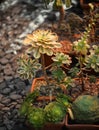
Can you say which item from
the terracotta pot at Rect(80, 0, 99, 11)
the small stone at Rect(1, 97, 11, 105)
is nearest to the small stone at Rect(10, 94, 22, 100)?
the small stone at Rect(1, 97, 11, 105)

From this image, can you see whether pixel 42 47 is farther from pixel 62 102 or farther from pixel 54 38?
pixel 62 102

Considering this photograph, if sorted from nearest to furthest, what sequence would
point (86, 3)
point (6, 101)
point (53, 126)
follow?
point (53, 126) < point (6, 101) < point (86, 3)

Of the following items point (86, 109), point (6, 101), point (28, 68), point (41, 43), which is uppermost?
point (41, 43)

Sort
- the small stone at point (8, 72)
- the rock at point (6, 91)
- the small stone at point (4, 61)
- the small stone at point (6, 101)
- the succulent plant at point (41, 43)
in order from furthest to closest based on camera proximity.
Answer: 1. the small stone at point (4, 61)
2. the small stone at point (8, 72)
3. the rock at point (6, 91)
4. the small stone at point (6, 101)
5. the succulent plant at point (41, 43)

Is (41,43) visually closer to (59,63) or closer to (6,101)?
(59,63)

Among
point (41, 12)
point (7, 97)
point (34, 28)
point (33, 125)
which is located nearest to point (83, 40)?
point (33, 125)

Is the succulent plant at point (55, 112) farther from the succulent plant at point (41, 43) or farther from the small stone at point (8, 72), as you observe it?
the small stone at point (8, 72)

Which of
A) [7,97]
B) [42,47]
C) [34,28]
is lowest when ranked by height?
[7,97]

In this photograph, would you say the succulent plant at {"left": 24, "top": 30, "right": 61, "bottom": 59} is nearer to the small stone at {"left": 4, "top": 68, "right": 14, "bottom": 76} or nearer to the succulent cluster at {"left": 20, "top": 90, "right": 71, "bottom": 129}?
the succulent cluster at {"left": 20, "top": 90, "right": 71, "bottom": 129}

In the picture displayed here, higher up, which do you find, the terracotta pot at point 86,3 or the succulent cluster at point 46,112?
the terracotta pot at point 86,3

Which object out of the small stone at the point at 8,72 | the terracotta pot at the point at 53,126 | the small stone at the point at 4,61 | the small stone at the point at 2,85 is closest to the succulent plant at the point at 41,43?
the terracotta pot at the point at 53,126

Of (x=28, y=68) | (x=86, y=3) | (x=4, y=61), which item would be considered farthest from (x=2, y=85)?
(x=86, y=3)
